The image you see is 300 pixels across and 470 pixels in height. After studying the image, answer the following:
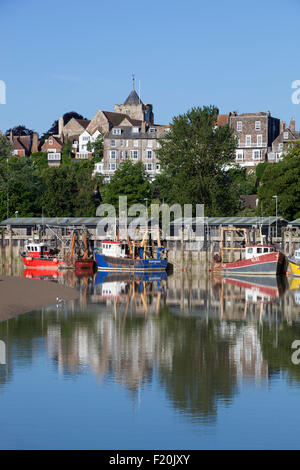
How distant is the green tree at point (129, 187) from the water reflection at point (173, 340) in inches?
2445

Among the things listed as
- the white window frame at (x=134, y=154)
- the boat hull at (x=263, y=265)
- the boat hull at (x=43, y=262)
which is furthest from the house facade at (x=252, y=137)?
the boat hull at (x=263, y=265)

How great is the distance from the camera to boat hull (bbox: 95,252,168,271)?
91.1 metres

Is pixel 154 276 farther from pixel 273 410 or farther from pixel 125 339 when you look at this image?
pixel 273 410

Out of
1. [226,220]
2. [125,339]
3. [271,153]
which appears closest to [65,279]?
[226,220]

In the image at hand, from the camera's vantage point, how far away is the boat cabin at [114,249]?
9525 centimetres

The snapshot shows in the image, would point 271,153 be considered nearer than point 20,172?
No

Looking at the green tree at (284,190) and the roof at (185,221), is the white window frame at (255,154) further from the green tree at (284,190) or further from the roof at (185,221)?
the green tree at (284,190)

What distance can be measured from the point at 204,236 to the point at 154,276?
13.7m

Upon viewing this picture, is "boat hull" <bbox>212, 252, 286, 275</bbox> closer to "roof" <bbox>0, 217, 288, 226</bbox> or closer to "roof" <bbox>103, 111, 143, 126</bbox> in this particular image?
"roof" <bbox>0, 217, 288, 226</bbox>

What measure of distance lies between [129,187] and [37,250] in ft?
104

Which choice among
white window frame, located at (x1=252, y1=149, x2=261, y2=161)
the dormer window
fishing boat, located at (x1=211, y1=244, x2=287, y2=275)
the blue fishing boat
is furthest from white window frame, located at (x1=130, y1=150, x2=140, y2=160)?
fishing boat, located at (x1=211, y1=244, x2=287, y2=275)

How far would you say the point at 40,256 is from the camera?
323 feet

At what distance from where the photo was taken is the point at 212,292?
213 feet

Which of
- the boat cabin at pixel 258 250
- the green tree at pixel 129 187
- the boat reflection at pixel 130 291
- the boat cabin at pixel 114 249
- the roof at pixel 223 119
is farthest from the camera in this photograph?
the roof at pixel 223 119
